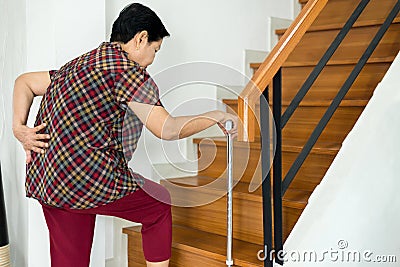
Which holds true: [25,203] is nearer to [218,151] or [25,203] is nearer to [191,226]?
[191,226]

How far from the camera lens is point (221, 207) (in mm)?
2820

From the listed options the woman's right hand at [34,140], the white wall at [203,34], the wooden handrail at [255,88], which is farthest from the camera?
the white wall at [203,34]

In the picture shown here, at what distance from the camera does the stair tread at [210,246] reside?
2447 mm

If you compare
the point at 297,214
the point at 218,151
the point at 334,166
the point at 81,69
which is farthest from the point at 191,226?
the point at 81,69

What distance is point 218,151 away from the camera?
10.6ft

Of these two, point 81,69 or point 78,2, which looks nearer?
point 81,69

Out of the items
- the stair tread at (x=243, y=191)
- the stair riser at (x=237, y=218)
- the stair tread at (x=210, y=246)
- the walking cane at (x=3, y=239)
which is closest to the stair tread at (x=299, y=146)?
the stair tread at (x=243, y=191)

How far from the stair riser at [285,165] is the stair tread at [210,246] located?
1.00 feet

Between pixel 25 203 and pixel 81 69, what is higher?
pixel 81 69

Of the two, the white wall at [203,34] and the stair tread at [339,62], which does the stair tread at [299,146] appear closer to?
the white wall at [203,34]

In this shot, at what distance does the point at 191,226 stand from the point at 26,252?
0.81 metres

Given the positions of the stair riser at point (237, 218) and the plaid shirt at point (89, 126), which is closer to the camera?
the plaid shirt at point (89, 126)

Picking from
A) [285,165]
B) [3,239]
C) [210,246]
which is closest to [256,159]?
[285,165]

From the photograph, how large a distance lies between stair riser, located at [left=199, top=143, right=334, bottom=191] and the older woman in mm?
503
